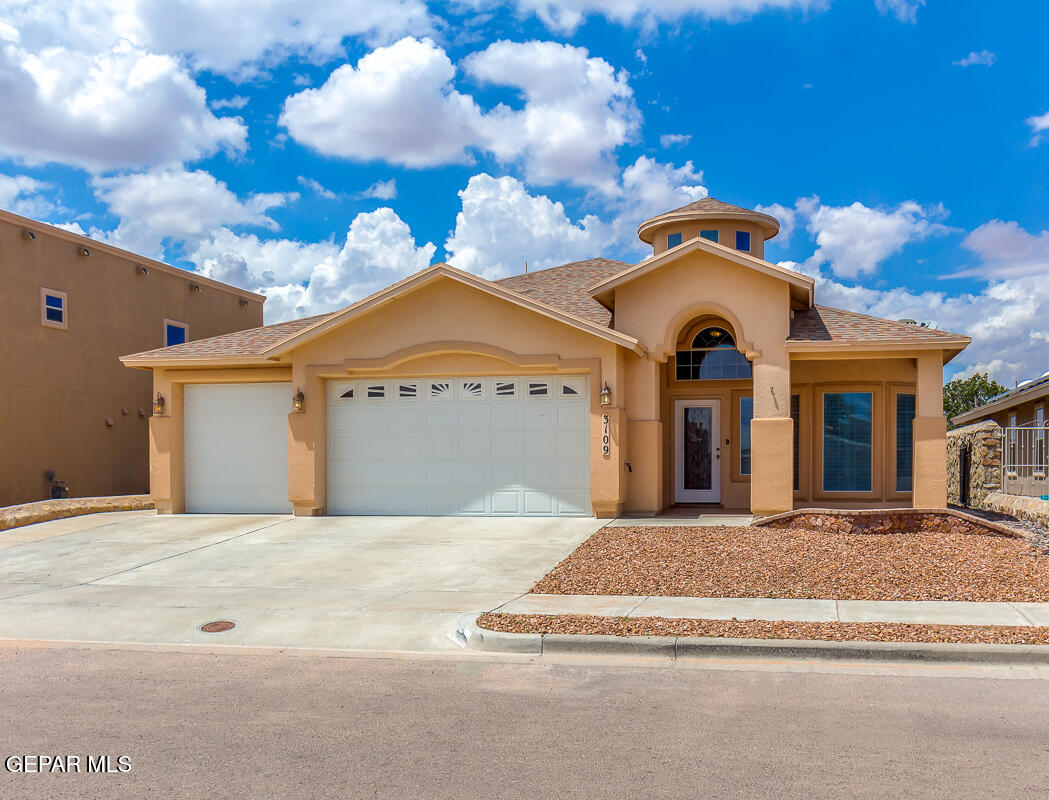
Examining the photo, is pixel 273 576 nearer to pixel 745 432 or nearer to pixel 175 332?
pixel 745 432

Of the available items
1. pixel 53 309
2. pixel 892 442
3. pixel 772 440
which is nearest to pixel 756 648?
pixel 772 440

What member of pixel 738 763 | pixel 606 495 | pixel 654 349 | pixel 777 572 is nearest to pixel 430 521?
pixel 606 495

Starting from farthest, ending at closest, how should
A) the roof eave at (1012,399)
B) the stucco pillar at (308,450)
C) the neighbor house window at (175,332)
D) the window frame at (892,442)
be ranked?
the neighbor house window at (175,332)
the roof eave at (1012,399)
the window frame at (892,442)
the stucco pillar at (308,450)

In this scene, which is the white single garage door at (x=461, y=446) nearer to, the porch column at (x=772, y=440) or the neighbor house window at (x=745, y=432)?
the porch column at (x=772, y=440)

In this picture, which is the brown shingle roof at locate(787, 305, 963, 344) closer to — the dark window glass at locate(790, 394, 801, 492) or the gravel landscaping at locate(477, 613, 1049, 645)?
the dark window glass at locate(790, 394, 801, 492)

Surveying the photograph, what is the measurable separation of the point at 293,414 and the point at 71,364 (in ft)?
31.9

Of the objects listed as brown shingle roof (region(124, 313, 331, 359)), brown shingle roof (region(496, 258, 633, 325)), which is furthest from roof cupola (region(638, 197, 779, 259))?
brown shingle roof (region(124, 313, 331, 359))

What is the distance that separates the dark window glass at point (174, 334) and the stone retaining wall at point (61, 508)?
8269 mm

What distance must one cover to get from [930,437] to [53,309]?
67.2 ft

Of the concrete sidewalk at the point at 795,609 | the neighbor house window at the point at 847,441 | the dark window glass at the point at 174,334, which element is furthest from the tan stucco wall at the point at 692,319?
the dark window glass at the point at 174,334

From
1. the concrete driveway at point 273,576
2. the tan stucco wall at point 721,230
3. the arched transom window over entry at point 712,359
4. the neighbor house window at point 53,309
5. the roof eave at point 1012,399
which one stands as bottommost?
the concrete driveway at point 273,576

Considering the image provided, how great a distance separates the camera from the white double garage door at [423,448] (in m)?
16.7

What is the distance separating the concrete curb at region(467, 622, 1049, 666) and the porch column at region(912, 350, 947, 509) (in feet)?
29.7

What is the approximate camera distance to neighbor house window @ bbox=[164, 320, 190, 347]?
27109 mm
